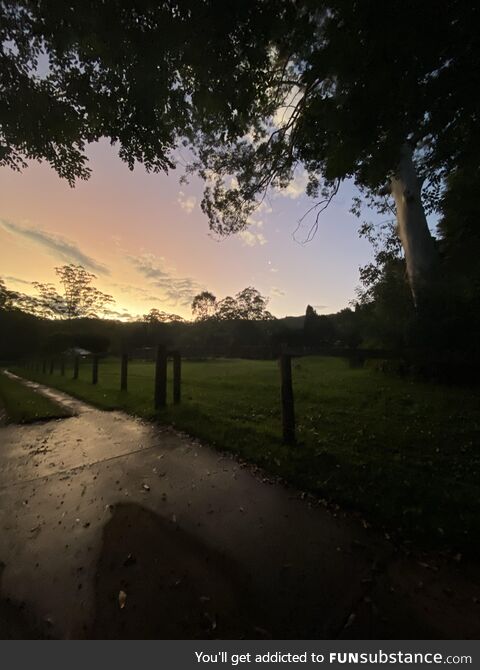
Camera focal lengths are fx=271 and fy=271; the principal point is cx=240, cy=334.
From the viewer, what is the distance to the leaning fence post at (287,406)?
15.3 ft

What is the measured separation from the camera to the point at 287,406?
4730mm

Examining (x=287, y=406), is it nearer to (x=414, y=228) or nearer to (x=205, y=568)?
(x=205, y=568)

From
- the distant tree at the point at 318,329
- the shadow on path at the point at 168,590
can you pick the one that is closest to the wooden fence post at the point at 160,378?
the shadow on path at the point at 168,590


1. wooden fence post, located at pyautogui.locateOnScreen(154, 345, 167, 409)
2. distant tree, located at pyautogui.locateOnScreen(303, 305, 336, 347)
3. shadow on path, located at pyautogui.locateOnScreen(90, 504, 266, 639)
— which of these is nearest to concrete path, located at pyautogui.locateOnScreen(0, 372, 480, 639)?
shadow on path, located at pyautogui.locateOnScreen(90, 504, 266, 639)

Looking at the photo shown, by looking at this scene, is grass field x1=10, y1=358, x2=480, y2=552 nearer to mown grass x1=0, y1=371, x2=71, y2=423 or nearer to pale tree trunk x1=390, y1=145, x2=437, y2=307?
mown grass x1=0, y1=371, x2=71, y2=423

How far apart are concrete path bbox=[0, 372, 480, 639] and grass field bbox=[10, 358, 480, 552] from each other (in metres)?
0.40

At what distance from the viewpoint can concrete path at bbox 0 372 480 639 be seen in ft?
5.70

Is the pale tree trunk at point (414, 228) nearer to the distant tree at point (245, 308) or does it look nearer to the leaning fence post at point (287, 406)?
the leaning fence post at point (287, 406)

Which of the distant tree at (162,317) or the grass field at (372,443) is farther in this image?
the distant tree at (162,317)

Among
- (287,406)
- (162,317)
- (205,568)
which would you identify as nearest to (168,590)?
(205,568)

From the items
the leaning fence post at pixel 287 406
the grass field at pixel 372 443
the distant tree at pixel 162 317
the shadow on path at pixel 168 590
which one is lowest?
the shadow on path at pixel 168 590

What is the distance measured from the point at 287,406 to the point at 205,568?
285cm

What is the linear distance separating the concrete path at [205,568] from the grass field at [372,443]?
396 mm

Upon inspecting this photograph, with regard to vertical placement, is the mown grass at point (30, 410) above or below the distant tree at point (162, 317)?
below
